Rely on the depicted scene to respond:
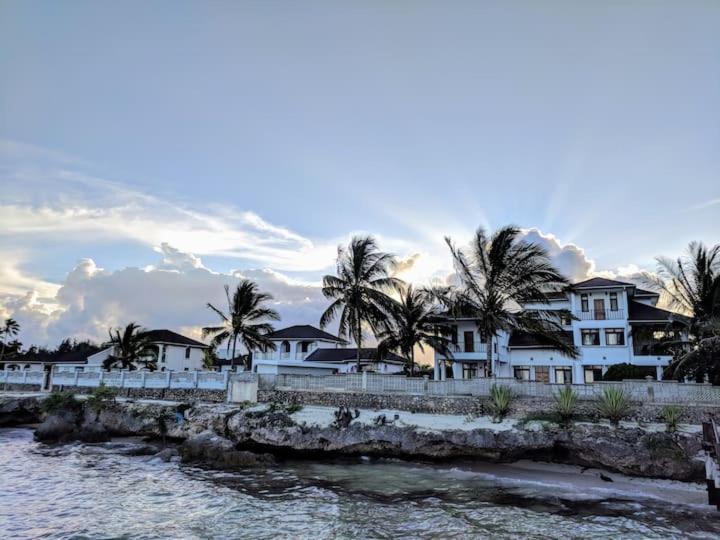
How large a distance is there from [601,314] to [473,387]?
1856cm

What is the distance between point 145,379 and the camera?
112 ft

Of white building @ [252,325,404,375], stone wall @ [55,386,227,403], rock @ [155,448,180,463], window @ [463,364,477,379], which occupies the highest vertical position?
white building @ [252,325,404,375]

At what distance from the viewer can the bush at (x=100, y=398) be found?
31578 millimetres

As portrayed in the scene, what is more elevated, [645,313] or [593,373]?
[645,313]

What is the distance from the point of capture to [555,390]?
22.5 meters

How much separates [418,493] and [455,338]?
2433 centimetres

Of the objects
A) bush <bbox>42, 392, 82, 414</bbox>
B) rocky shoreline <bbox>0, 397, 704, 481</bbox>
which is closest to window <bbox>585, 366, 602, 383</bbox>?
rocky shoreline <bbox>0, 397, 704, 481</bbox>

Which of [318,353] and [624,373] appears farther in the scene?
[318,353]

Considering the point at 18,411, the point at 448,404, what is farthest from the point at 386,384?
the point at 18,411

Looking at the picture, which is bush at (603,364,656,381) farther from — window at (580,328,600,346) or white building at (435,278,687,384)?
window at (580,328,600,346)

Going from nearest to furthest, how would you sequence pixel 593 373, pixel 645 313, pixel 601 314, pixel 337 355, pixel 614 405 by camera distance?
pixel 614 405, pixel 645 313, pixel 593 373, pixel 601 314, pixel 337 355

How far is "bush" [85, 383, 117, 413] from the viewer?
31.6 m

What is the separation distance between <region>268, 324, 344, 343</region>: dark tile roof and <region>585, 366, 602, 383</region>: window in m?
24.3

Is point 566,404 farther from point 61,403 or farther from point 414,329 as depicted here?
point 61,403
